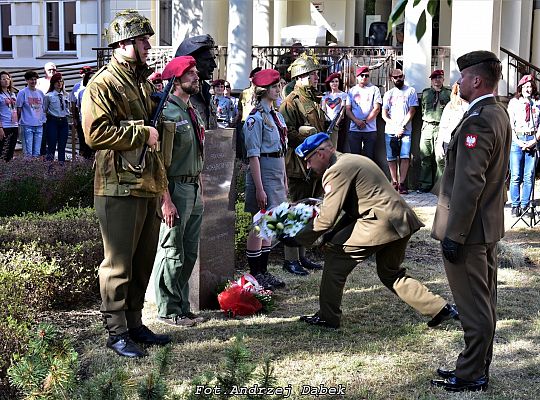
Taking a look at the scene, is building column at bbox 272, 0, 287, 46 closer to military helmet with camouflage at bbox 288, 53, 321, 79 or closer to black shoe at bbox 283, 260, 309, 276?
military helmet with camouflage at bbox 288, 53, 321, 79

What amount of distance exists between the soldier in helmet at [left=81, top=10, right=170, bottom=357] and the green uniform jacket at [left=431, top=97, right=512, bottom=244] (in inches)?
76.9

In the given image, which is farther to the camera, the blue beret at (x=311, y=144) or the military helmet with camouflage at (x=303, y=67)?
the military helmet with camouflage at (x=303, y=67)

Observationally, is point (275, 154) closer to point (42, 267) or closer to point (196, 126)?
point (196, 126)

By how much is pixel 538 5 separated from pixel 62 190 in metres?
15.6

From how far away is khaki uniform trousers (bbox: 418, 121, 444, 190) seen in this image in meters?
14.9

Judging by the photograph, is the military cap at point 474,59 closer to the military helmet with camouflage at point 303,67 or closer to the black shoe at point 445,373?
the black shoe at point 445,373

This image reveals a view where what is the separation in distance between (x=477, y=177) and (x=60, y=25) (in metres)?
23.4

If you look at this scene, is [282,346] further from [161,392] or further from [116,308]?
[161,392]

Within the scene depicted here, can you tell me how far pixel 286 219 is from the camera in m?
6.89

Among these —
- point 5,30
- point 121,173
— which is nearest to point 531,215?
point 121,173

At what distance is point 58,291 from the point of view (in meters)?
7.23

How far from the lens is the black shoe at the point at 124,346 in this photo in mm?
5992

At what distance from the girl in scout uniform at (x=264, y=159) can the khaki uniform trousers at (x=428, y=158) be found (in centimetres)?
671

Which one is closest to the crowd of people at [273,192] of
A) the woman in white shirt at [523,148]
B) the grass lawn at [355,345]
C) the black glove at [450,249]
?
the black glove at [450,249]
